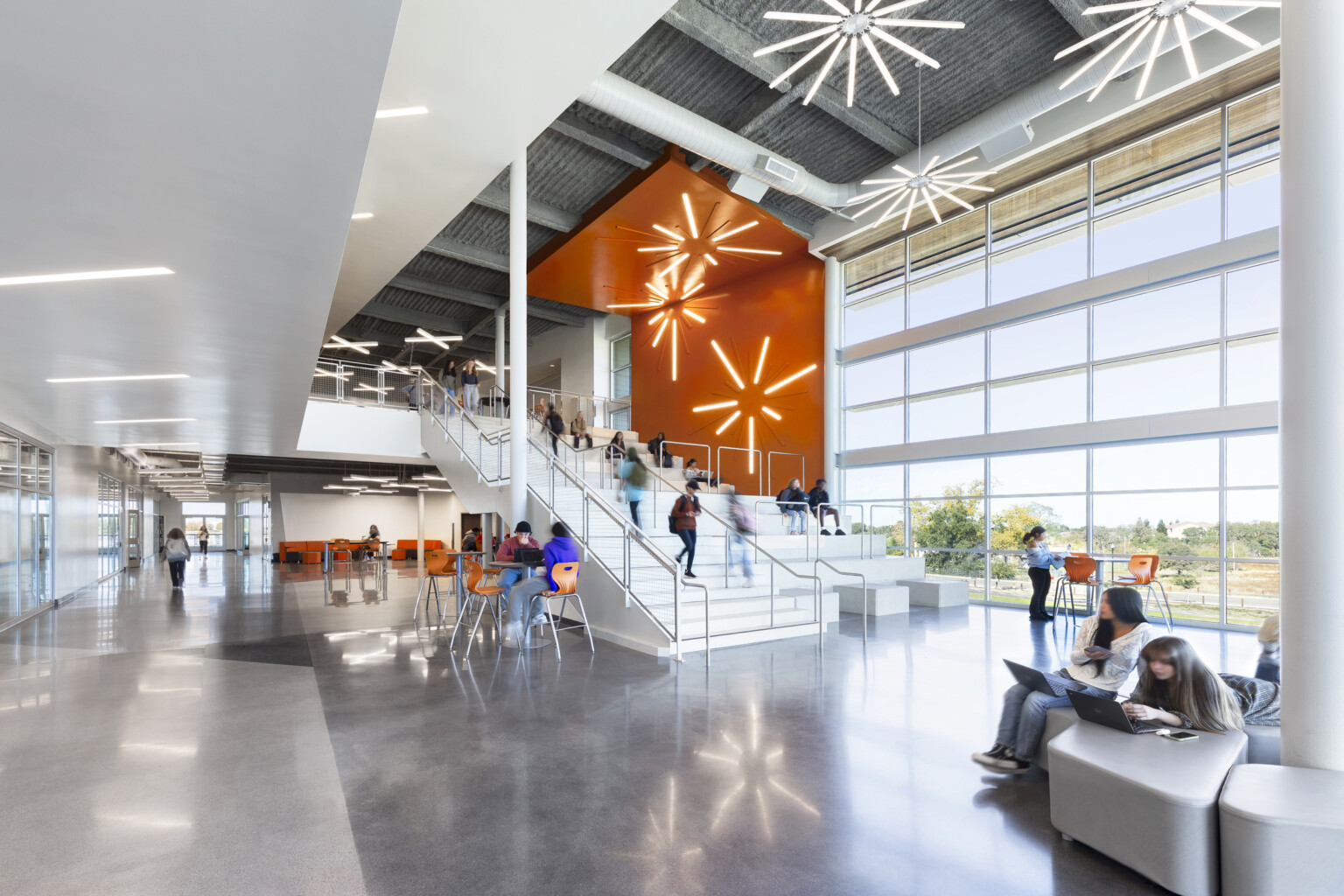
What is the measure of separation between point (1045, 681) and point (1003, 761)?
0.54 metres

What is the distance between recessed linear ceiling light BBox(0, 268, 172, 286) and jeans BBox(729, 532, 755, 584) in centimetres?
680

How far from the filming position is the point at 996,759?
4.07 m

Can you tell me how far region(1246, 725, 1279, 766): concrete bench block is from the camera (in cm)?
335

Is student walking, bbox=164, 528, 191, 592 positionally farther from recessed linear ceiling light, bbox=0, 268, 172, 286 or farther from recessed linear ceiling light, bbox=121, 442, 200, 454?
recessed linear ceiling light, bbox=0, 268, 172, 286

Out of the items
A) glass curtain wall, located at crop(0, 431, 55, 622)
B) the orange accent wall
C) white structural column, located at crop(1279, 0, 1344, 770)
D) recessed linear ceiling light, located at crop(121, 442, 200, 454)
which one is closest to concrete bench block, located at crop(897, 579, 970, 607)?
the orange accent wall

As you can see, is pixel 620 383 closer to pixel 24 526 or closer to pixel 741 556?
pixel 741 556

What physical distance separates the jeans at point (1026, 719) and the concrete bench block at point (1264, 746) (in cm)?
63

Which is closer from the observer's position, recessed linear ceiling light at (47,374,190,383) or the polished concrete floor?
the polished concrete floor

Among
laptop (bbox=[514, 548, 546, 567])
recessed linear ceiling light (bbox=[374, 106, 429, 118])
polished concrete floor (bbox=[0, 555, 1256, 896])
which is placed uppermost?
recessed linear ceiling light (bbox=[374, 106, 429, 118])

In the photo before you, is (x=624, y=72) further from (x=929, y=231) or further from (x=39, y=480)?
(x=39, y=480)

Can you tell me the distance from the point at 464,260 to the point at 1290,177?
1624cm

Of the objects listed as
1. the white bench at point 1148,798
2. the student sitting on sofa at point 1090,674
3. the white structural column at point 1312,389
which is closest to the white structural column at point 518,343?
the student sitting on sofa at point 1090,674

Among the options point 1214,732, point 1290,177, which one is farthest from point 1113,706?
point 1290,177

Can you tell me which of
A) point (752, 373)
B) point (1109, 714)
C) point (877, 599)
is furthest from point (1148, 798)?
point (752, 373)
